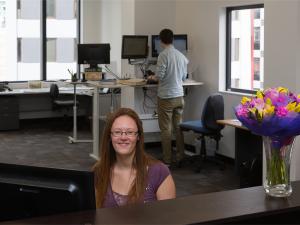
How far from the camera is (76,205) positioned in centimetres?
165

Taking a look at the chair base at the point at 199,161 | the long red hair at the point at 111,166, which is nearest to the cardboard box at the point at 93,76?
the chair base at the point at 199,161

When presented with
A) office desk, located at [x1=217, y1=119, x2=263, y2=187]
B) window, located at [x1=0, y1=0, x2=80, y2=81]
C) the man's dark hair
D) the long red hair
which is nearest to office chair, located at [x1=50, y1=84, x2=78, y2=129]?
window, located at [x1=0, y1=0, x2=80, y2=81]

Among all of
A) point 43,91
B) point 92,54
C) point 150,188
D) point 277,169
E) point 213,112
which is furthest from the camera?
point 43,91

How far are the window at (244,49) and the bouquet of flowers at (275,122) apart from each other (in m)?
4.54

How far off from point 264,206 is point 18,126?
25.6 feet

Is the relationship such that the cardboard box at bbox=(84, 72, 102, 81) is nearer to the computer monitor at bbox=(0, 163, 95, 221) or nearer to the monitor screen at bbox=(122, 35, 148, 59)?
the monitor screen at bbox=(122, 35, 148, 59)

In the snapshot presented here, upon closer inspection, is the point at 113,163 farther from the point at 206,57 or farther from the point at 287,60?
the point at 206,57

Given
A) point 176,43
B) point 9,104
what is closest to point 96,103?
point 176,43

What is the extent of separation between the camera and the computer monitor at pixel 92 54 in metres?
7.46

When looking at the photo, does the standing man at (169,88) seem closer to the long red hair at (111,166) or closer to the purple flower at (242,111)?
the long red hair at (111,166)

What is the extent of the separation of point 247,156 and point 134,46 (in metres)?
2.39

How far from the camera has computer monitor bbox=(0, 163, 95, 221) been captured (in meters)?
1.59

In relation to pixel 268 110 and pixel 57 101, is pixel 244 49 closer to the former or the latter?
pixel 57 101

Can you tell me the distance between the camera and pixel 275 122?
1.94m
